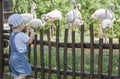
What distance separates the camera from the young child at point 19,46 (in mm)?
5176

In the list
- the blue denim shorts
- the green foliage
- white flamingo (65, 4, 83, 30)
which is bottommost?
the blue denim shorts

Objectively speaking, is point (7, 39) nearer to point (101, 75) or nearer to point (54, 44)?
point (54, 44)

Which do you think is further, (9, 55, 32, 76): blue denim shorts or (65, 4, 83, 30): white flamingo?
(65, 4, 83, 30): white flamingo

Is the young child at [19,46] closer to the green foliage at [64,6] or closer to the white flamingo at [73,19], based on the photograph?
the white flamingo at [73,19]

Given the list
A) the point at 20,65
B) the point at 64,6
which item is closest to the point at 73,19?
the point at 64,6

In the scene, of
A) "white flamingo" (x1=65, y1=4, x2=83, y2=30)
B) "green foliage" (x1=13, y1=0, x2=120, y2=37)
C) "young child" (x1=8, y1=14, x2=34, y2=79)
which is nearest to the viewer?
"young child" (x1=8, y1=14, x2=34, y2=79)

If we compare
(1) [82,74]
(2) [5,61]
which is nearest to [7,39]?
(2) [5,61]

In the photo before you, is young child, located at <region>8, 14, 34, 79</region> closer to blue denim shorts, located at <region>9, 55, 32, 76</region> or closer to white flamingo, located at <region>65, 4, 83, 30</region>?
blue denim shorts, located at <region>9, 55, 32, 76</region>

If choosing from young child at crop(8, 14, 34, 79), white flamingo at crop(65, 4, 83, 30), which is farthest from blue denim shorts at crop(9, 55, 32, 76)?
white flamingo at crop(65, 4, 83, 30)

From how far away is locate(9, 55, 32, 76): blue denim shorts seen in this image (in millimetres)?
5262

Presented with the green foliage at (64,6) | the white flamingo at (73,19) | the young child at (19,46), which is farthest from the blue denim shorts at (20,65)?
the green foliage at (64,6)

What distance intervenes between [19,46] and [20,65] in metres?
0.25

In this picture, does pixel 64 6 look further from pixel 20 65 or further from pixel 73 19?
pixel 20 65

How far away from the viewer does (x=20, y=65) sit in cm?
527
